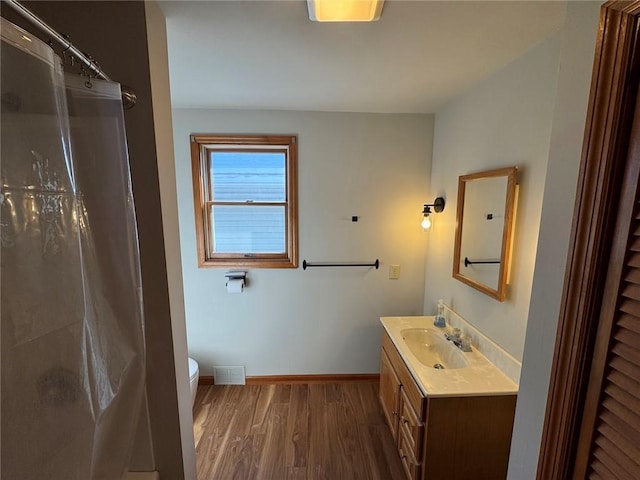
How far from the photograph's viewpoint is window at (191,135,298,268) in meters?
2.35

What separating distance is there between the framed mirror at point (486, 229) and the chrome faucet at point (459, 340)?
1.19ft

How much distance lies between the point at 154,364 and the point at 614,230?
1545mm

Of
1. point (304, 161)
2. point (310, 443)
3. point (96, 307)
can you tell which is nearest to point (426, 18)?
point (304, 161)

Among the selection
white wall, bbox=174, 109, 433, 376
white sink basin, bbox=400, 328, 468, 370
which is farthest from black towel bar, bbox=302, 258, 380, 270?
white sink basin, bbox=400, 328, 468, 370

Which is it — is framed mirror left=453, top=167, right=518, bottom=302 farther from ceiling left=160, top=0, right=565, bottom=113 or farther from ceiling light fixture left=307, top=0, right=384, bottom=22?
ceiling light fixture left=307, top=0, right=384, bottom=22

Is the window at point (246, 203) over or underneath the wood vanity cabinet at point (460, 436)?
over

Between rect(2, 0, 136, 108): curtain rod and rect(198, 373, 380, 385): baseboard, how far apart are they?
241 cm

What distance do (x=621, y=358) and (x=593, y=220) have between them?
32 centimetres

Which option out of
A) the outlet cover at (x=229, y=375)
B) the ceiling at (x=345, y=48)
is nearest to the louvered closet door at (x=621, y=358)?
the ceiling at (x=345, y=48)

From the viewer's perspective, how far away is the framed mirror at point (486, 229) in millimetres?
1492

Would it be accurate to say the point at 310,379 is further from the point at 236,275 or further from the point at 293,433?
the point at 236,275

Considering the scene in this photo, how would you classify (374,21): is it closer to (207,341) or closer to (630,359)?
(630,359)

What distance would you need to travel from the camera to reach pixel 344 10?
1060mm

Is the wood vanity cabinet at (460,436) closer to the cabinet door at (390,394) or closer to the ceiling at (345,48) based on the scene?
the cabinet door at (390,394)
